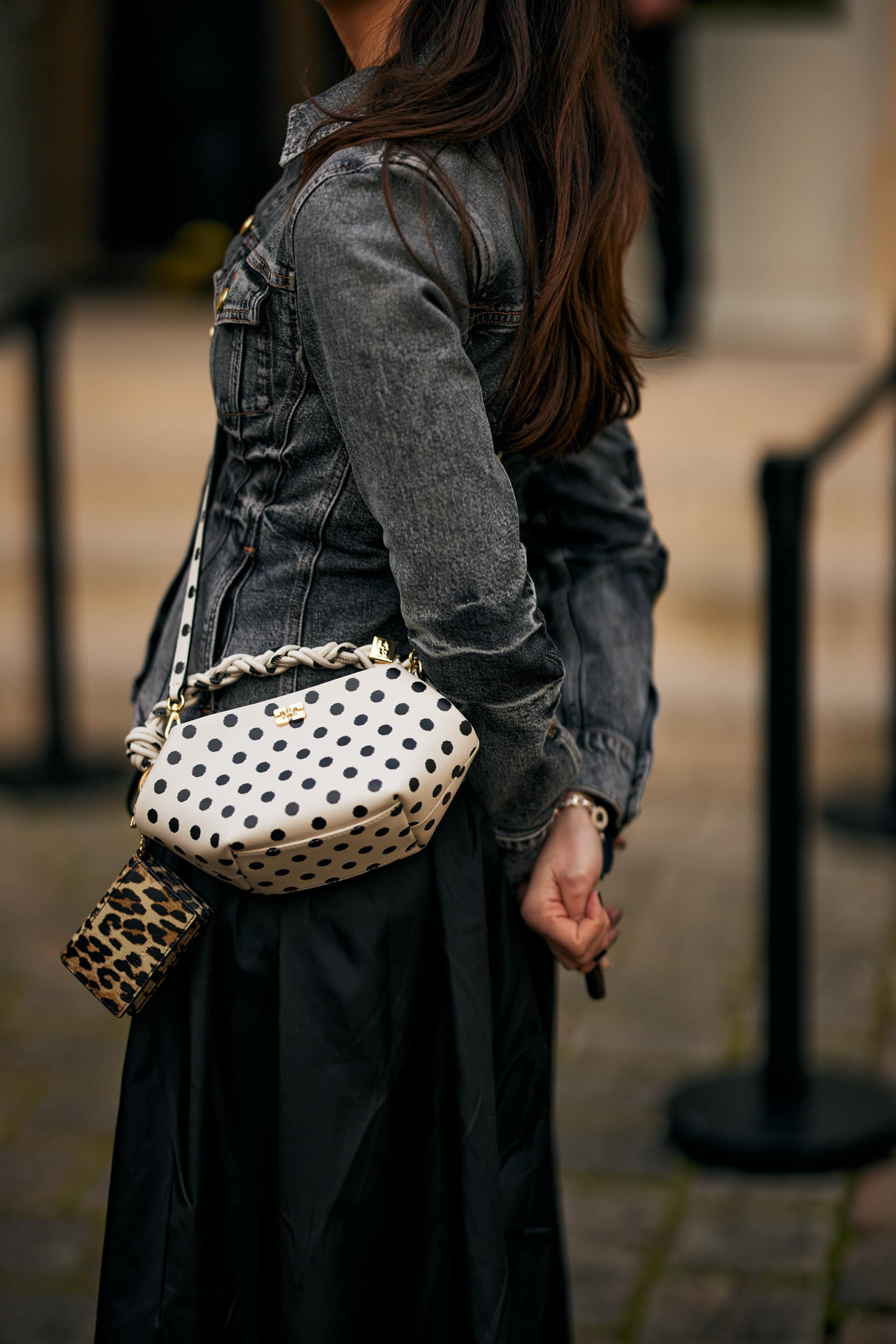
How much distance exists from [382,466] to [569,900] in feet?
1.53

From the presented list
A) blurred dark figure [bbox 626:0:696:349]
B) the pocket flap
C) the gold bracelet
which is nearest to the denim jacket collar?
the pocket flap

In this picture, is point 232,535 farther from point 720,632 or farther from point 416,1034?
point 720,632

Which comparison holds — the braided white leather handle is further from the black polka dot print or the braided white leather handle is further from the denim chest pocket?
the denim chest pocket

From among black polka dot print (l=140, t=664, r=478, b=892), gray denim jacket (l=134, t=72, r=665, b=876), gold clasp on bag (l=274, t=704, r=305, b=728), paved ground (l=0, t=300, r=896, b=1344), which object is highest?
gray denim jacket (l=134, t=72, r=665, b=876)

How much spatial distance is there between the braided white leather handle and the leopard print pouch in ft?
0.33

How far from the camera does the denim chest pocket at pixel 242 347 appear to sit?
4.38 ft

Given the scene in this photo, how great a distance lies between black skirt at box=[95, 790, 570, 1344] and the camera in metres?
1.38

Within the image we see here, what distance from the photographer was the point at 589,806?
1562 mm

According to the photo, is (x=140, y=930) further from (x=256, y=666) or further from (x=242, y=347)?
(x=242, y=347)

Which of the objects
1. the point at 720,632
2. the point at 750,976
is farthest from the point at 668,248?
the point at 750,976

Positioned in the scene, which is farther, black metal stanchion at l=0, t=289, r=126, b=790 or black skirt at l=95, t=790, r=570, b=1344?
black metal stanchion at l=0, t=289, r=126, b=790

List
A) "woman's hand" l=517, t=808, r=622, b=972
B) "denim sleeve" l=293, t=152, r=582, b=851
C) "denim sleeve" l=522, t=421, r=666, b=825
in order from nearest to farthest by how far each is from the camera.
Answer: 1. "denim sleeve" l=293, t=152, r=582, b=851
2. "woman's hand" l=517, t=808, r=622, b=972
3. "denim sleeve" l=522, t=421, r=666, b=825

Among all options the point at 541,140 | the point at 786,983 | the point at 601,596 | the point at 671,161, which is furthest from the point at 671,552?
the point at 541,140

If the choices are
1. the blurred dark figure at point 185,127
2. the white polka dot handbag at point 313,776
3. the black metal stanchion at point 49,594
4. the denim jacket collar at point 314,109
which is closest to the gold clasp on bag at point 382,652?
the white polka dot handbag at point 313,776
